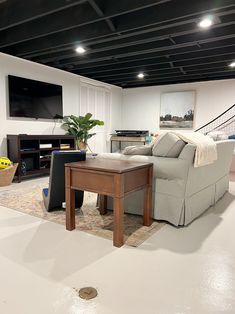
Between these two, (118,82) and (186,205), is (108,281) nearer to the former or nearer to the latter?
(186,205)

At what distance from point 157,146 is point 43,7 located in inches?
88.0

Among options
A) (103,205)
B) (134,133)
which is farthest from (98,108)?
(103,205)

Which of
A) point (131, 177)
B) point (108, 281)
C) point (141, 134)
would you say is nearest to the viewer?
point (108, 281)

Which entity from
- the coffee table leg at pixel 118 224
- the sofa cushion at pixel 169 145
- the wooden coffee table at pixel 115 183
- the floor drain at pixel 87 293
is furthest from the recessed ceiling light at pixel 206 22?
the floor drain at pixel 87 293

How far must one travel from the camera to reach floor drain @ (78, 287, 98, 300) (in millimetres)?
1393

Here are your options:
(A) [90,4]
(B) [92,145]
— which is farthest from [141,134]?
(A) [90,4]

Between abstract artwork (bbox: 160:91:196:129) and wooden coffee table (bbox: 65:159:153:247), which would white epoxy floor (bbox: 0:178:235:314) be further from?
abstract artwork (bbox: 160:91:196:129)

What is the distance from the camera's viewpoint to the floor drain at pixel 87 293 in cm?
139

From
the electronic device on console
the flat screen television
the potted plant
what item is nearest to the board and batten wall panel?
the electronic device on console

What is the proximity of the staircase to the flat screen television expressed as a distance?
4.14 m

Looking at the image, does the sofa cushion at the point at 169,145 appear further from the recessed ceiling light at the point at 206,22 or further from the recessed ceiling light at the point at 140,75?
the recessed ceiling light at the point at 140,75

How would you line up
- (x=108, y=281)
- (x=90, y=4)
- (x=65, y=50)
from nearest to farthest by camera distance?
1. (x=108, y=281)
2. (x=90, y=4)
3. (x=65, y=50)

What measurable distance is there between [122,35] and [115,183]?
109 inches

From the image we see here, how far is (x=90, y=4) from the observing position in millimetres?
2908
